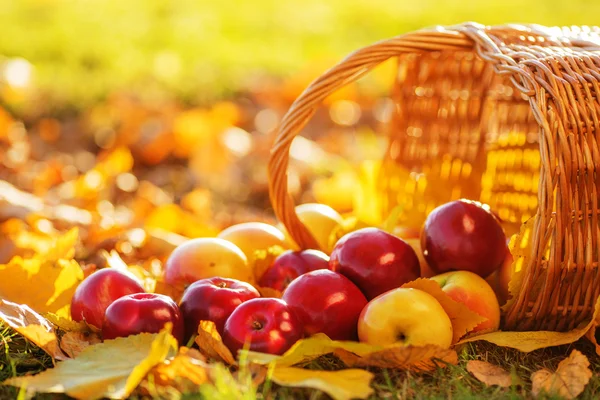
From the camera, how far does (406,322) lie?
1.52 metres

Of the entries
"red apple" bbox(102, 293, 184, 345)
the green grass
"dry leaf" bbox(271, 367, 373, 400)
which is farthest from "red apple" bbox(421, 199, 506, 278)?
the green grass

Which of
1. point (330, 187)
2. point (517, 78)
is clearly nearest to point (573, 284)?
point (517, 78)

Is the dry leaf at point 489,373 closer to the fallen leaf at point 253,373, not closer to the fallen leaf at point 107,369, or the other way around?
the fallen leaf at point 253,373

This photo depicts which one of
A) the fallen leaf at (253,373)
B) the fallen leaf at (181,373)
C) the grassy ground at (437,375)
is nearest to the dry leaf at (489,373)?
the grassy ground at (437,375)

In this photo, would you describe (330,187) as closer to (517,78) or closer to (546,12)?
(517,78)

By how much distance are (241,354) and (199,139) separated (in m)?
2.35

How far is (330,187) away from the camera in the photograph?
123 inches

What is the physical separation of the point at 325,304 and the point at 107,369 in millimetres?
466

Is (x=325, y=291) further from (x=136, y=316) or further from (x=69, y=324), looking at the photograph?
(x=69, y=324)

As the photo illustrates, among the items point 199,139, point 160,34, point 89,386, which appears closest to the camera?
point 89,386

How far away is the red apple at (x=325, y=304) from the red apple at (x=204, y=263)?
267mm

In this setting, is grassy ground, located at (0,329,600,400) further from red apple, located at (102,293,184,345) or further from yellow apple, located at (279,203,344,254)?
yellow apple, located at (279,203,344,254)

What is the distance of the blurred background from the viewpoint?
3.21 metres

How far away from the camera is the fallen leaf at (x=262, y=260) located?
1.95 metres
